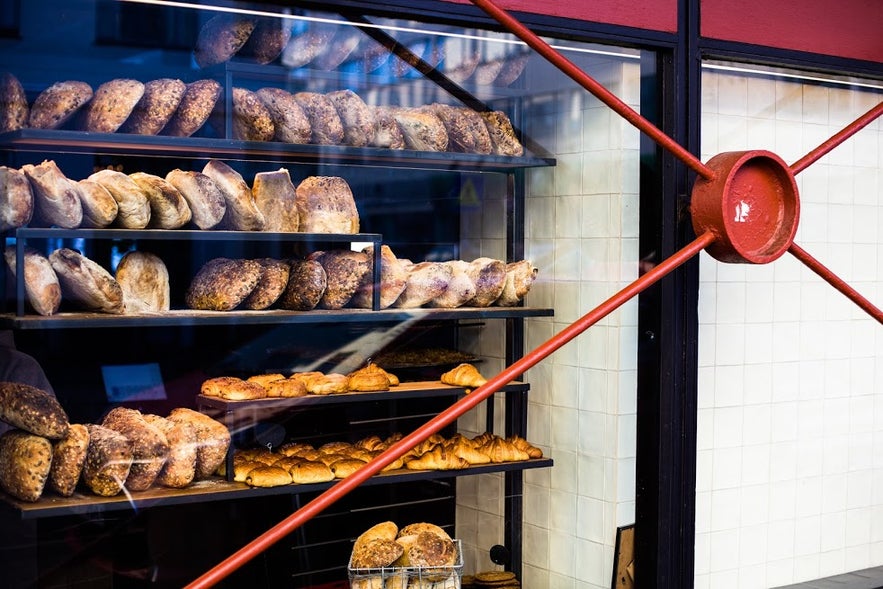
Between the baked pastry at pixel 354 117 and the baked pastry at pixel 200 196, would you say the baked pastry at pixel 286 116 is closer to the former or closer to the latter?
the baked pastry at pixel 354 117

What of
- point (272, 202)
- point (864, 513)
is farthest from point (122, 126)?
point (864, 513)

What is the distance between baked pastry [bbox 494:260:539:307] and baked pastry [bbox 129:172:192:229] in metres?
0.95

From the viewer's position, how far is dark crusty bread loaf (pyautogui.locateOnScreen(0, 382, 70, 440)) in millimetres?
2264

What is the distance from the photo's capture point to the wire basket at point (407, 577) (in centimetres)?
279

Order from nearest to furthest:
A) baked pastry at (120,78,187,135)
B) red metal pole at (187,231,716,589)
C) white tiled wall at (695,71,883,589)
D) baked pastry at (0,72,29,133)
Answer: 1. red metal pole at (187,231,716,589)
2. baked pastry at (0,72,29,133)
3. baked pastry at (120,78,187,135)
4. white tiled wall at (695,71,883,589)

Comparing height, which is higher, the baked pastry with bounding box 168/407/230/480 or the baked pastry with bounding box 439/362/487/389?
the baked pastry with bounding box 439/362/487/389

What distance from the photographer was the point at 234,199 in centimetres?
260

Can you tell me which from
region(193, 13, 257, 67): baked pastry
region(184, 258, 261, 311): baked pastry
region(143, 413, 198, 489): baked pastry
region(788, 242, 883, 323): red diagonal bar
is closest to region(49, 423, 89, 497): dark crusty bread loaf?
region(143, 413, 198, 489): baked pastry

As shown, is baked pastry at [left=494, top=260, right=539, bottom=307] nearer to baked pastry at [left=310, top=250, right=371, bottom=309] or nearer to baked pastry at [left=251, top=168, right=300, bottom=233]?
baked pastry at [left=310, top=250, right=371, bottom=309]

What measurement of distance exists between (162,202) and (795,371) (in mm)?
2156

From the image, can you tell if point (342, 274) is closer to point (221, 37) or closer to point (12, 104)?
point (221, 37)

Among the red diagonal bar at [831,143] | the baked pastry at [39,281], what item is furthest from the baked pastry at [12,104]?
the red diagonal bar at [831,143]

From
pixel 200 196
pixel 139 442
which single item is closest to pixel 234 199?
pixel 200 196

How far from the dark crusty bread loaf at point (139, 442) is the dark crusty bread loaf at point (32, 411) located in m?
0.11
